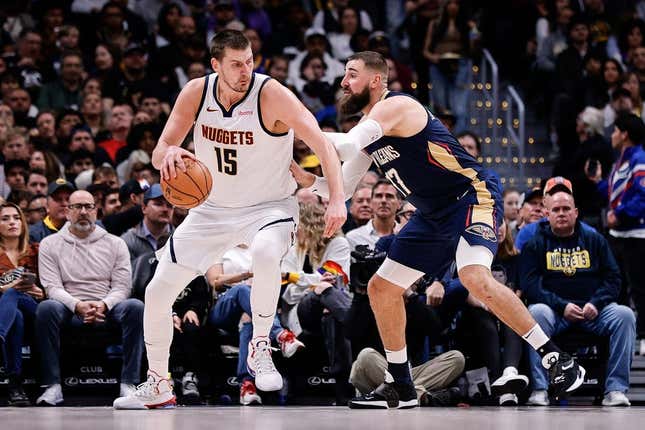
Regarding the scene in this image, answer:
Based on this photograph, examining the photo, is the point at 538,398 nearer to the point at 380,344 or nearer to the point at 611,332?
the point at 611,332

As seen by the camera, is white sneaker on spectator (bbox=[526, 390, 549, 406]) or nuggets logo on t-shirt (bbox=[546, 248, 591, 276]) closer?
white sneaker on spectator (bbox=[526, 390, 549, 406])

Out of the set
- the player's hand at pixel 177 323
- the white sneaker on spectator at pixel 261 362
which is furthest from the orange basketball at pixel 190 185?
the player's hand at pixel 177 323

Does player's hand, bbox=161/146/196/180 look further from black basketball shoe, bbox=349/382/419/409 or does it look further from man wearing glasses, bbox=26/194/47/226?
man wearing glasses, bbox=26/194/47/226

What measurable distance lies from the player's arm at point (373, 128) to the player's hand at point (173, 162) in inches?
33.1

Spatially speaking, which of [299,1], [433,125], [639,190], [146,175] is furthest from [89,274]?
[299,1]

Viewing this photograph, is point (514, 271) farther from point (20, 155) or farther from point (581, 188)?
point (20, 155)

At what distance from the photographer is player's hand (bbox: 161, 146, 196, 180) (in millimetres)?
6133

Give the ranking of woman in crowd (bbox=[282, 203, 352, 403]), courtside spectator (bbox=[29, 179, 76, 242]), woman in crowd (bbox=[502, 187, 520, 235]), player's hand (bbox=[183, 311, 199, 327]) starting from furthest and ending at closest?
woman in crowd (bbox=[502, 187, 520, 235]) < courtside spectator (bbox=[29, 179, 76, 242]) < player's hand (bbox=[183, 311, 199, 327]) < woman in crowd (bbox=[282, 203, 352, 403])

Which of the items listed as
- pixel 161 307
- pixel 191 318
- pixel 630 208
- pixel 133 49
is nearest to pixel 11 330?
pixel 191 318

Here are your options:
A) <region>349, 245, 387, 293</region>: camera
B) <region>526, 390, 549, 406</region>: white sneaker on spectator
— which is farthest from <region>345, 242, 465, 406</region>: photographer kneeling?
<region>526, 390, 549, 406</region>: white sneaker on spectator

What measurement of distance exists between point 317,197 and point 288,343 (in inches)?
81.6

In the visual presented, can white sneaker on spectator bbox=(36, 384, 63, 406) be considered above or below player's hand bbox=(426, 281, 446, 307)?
below

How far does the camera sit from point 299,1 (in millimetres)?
14820

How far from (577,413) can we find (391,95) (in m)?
2.14
